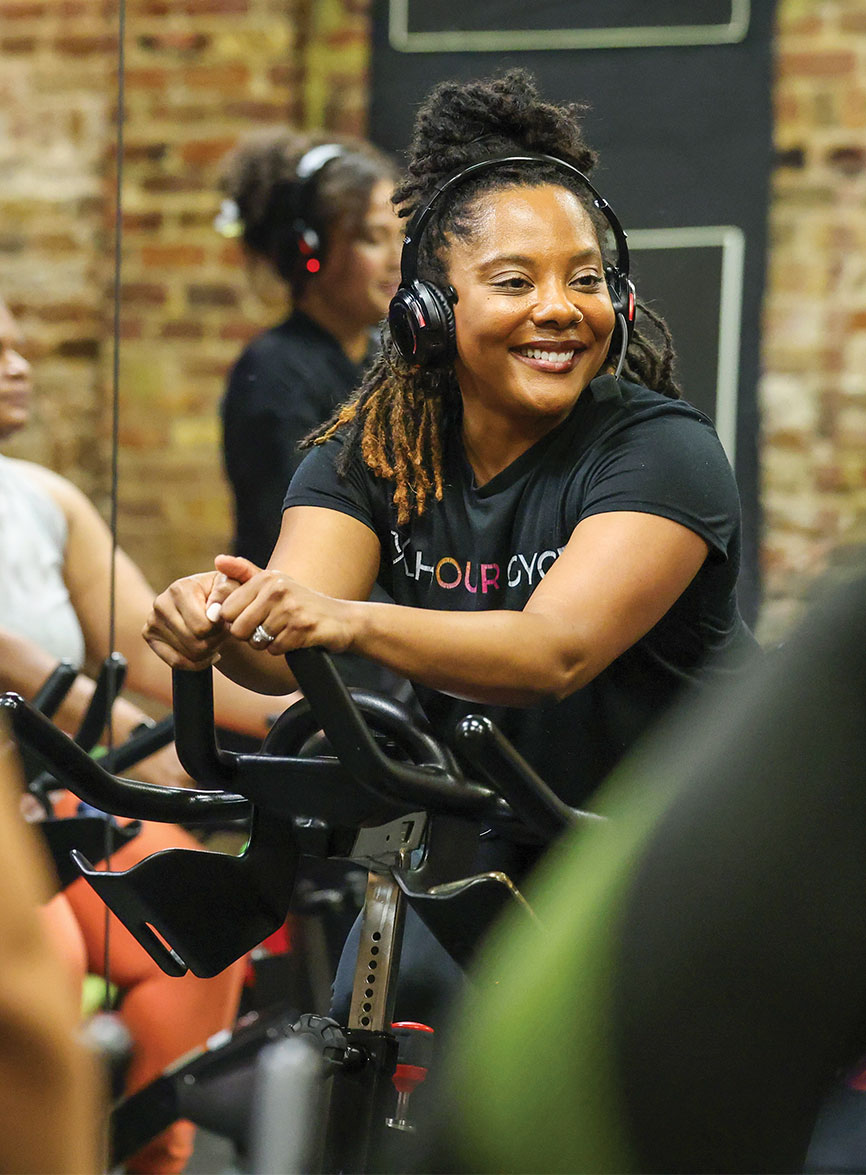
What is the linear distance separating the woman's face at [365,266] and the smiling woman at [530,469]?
33cm

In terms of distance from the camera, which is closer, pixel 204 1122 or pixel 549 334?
pixel 549 334

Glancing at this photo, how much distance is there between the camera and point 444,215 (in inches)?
56.5

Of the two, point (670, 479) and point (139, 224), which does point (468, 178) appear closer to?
point (670, 479)

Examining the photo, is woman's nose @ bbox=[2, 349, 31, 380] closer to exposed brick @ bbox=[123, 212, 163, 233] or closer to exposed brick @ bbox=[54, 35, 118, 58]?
exposed brick @ bbox=[123, 212, 163, 233]

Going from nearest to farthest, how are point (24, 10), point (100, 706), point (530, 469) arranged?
point (530, 469) < point (100, 706) < point (24, 10)

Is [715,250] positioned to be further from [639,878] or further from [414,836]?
[639,878]

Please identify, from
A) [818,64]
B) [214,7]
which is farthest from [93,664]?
[818,64]

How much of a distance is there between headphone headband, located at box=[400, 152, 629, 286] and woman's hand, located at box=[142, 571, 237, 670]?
0.38 metres

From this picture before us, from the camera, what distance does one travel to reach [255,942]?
1251 millimetres

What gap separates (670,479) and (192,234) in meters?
1.33

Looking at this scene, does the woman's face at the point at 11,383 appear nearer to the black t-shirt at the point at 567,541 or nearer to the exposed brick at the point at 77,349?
the exposed brick at the point at 77,349

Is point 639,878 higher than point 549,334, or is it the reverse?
point 549,334

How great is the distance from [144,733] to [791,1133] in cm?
94

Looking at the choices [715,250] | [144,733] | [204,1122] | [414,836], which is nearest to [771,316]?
[715,250]
